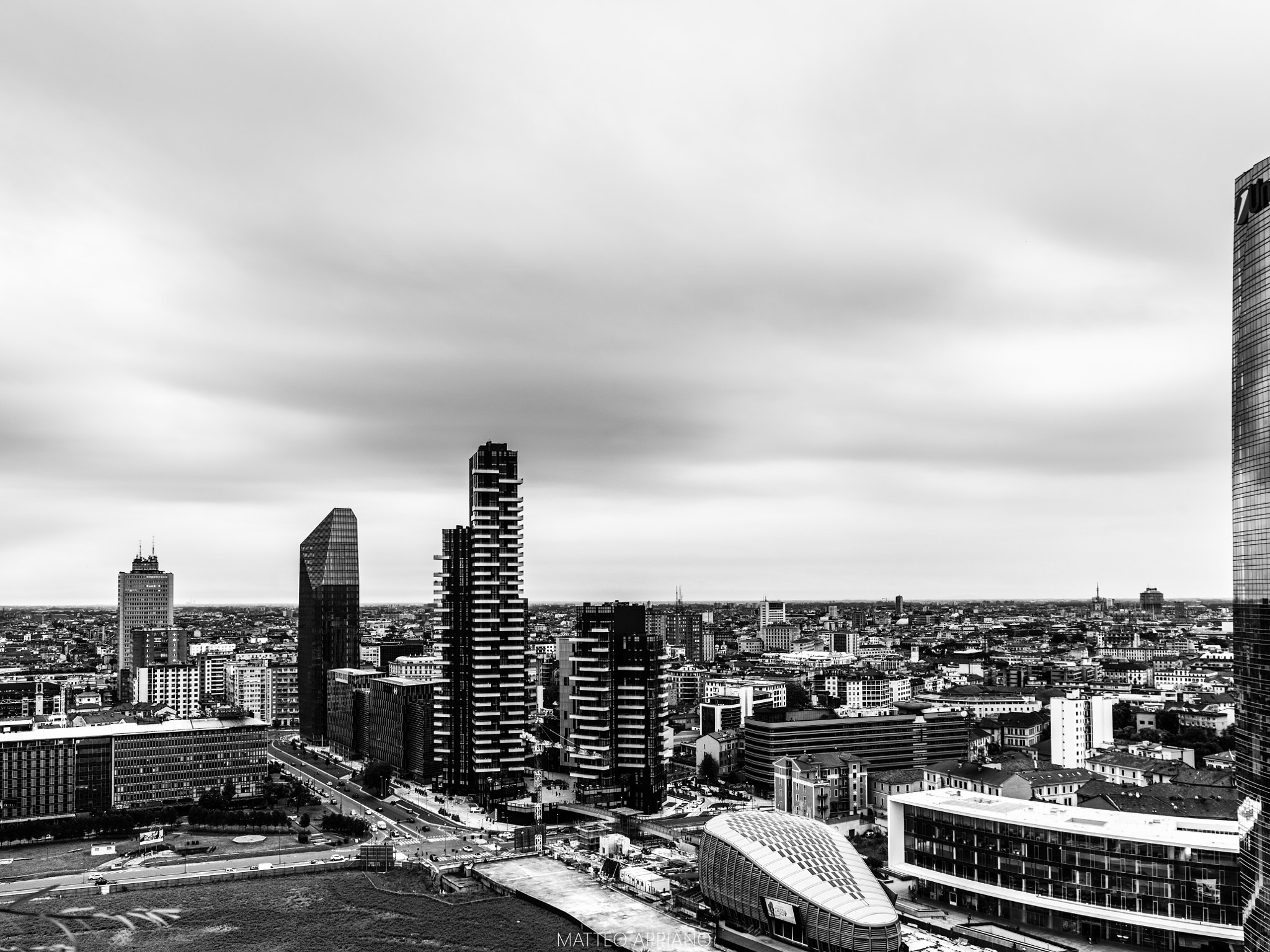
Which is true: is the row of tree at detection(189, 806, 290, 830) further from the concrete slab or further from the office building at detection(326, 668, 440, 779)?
the concrete slab

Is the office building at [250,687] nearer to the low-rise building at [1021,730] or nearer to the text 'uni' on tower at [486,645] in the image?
the text 'uni' on tower at [486,645]

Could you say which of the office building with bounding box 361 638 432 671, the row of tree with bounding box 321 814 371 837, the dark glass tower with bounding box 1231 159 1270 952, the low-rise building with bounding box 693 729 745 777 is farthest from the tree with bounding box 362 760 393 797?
the dark glass tower with bounding box 1231 159 1270 952

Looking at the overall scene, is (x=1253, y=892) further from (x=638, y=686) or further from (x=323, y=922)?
(x=638, y=686)

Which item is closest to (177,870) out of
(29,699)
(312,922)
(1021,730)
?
(312,922)

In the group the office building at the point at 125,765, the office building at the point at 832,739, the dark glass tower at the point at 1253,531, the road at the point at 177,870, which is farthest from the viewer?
the office building at the point at 832,739

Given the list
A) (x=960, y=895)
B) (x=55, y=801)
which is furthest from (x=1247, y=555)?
(x=55, y=801)

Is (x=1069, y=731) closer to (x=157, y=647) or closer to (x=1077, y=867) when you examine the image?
(x=1077, y=867)

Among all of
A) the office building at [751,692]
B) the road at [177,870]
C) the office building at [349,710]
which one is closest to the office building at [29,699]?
the office building at [349,710]
